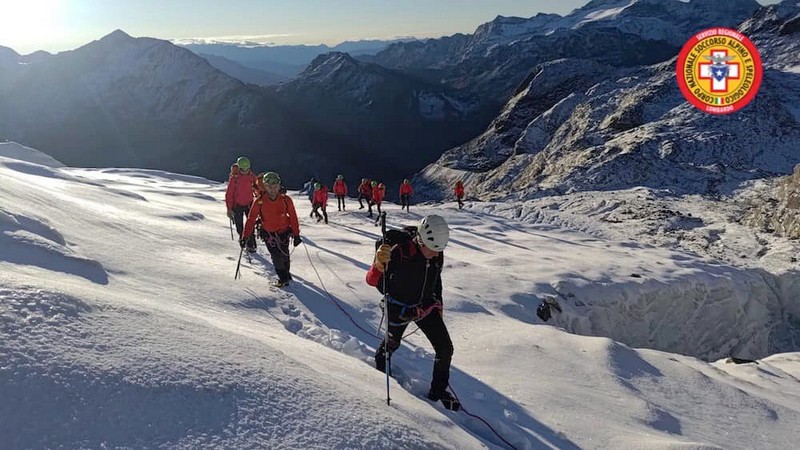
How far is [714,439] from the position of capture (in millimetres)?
6453

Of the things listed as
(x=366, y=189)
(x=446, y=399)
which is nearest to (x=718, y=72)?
(x=366, y=189)

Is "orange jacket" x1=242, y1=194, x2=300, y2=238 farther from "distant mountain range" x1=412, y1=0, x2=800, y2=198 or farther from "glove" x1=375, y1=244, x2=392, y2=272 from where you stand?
"distant mountain range" x1=412, y1=0, x2=800, y2=198

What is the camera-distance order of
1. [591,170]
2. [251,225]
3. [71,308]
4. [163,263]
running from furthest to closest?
[591,170] → [251,225] → [163,263] → [71,308]

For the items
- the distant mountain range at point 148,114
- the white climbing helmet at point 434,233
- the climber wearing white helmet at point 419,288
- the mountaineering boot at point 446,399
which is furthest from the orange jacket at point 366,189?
the distant mountain range at point 148,114

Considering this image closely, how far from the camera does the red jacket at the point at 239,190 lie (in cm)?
1329

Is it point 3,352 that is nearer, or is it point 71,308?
point 3,352

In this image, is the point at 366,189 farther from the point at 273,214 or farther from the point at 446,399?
the point at 446,399

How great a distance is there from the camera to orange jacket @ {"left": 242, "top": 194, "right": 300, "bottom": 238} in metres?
9.54

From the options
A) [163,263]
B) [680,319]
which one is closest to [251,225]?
[163,263]

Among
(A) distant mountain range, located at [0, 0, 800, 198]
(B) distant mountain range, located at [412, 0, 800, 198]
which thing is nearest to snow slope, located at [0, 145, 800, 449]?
(B) distant mountain range, located at [412, 0, 800, 198]

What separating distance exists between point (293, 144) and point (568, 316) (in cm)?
11821

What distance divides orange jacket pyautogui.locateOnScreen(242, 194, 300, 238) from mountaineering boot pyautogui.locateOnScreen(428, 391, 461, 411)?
4.71 meters

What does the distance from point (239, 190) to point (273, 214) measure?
4.20 metres

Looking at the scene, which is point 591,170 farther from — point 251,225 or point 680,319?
point 251,225
